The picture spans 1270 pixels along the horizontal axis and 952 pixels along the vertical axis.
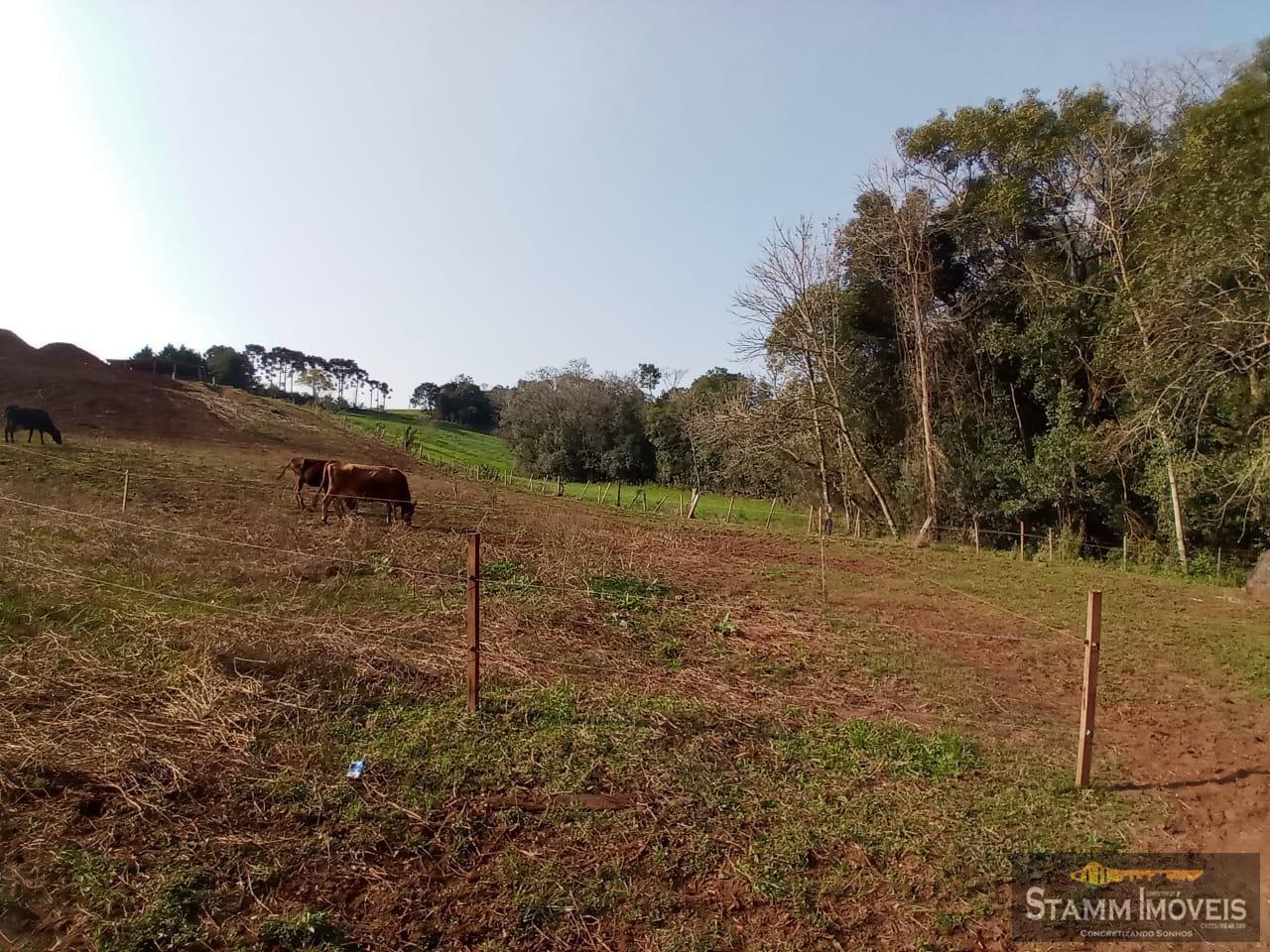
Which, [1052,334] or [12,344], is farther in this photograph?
[12,344]

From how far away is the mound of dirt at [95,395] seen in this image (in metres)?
23.5

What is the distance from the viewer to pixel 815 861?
11.1ft

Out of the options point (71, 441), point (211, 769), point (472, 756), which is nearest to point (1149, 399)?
point (472, 756)

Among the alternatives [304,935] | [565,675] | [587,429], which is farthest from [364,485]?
[587,429]

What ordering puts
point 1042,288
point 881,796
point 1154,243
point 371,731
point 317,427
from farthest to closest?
point 317,427, point 1042,288, point 1154,243, point 371,731, point 881,796

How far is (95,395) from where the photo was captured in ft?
87.8

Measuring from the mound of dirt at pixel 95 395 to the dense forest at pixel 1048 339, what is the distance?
724 inches

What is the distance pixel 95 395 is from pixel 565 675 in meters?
29.5

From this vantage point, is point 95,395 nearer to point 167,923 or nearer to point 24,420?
point 24,420

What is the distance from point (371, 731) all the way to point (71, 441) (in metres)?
19.5

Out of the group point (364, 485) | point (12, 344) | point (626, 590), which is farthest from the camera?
point (12, 344)

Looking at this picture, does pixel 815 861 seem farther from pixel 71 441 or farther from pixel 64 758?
pixel 71 441

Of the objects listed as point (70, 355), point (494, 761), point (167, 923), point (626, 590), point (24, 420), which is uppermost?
point (70, 355)

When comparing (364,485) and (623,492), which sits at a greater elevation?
(364,485)
